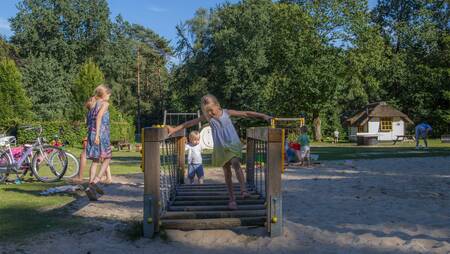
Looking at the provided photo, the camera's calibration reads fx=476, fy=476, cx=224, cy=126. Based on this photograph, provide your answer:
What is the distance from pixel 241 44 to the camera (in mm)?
45156

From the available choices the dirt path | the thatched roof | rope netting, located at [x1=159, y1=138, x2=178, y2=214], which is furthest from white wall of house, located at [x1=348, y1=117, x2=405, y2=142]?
rope netting, located at [x1=159, y1=138, x2=178, y2=214]

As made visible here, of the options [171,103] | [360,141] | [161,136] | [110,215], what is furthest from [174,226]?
[171,103]

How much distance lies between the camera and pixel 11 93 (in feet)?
114

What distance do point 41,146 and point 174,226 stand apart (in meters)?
5.93

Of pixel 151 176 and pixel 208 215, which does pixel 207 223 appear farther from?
pixel 151 176

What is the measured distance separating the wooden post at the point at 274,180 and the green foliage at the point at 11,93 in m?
33.3

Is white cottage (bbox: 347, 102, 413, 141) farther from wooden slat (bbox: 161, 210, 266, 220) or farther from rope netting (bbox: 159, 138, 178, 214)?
wooden slat (bbox: 161, 210, 266, 220)

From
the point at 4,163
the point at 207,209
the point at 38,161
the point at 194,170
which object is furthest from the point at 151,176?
the point at 4,163

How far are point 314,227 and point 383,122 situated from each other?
4430cm

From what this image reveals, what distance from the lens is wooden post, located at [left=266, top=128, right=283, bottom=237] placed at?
4.97 m

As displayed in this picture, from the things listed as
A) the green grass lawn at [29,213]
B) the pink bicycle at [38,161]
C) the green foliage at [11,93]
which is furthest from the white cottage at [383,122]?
the green grass lawn at [29,213]

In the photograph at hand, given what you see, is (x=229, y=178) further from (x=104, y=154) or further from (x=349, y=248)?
(x=104, y=154)

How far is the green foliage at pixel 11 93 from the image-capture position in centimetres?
3441

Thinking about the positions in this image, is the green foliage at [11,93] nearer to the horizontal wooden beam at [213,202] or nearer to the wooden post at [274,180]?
the horizontal wooden beam at [213,202]
